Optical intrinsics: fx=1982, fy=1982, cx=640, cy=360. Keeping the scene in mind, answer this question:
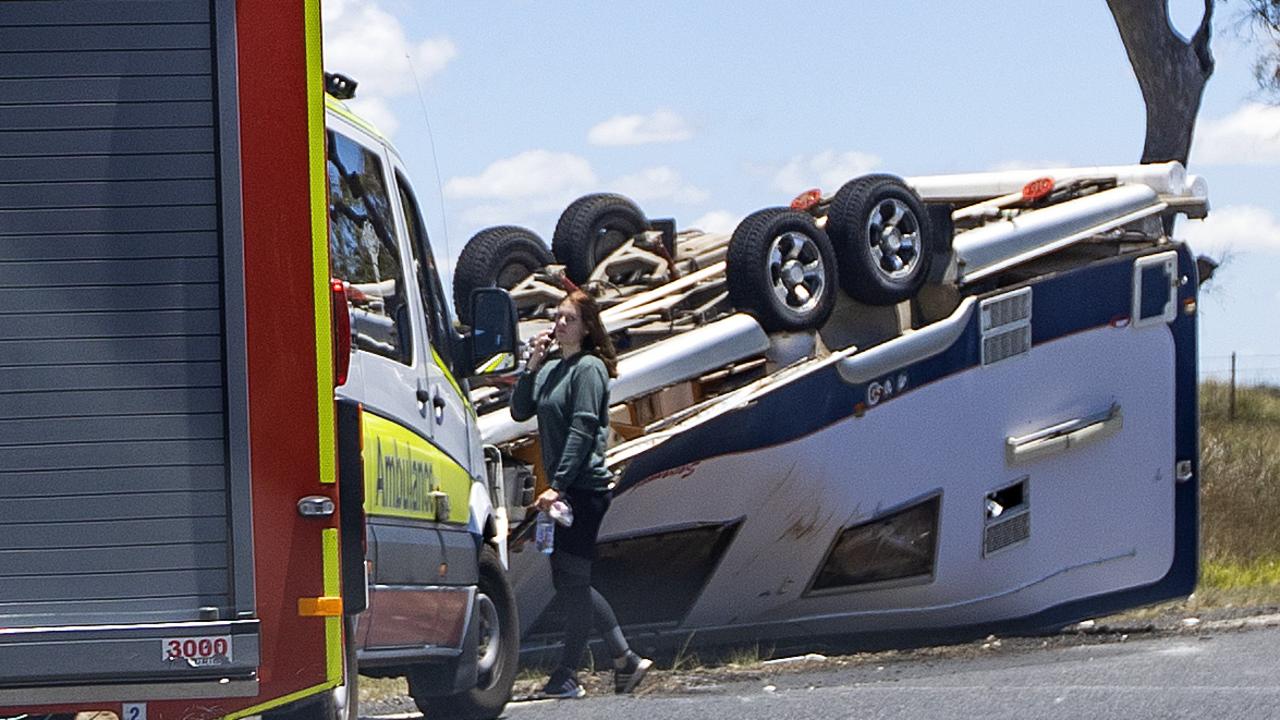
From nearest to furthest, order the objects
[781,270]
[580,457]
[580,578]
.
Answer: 1. [580,457]
2. [580,578]
3. [781,270]

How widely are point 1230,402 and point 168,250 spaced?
21.7m

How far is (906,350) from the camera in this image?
998 cm

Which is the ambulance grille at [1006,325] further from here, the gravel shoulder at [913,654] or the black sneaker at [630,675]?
the black sneaker at [630,675]

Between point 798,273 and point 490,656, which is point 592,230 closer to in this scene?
point 798,273

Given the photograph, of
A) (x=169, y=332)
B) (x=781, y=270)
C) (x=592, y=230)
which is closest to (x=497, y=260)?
(x=592, y=230)

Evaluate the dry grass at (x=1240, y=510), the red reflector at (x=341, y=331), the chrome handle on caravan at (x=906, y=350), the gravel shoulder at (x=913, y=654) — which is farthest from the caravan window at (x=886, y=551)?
the red reflector at (x=341, y=331)

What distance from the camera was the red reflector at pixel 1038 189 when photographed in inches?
460

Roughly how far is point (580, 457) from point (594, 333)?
59 centimetres

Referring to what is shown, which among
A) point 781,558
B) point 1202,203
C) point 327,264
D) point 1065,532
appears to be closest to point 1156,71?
point 1202,203

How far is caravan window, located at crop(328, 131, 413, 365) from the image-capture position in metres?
6.10

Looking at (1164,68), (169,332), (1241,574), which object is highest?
(1164,68)

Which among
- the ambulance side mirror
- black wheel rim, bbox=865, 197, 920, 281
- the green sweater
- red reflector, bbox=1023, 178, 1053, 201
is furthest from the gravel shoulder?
red reflector, bbox=1023, 178, 1053, 201

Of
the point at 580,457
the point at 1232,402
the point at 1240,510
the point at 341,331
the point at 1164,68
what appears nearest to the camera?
Answer: the point at 341,331

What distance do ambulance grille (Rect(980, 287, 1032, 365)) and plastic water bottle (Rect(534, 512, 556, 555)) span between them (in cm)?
312
